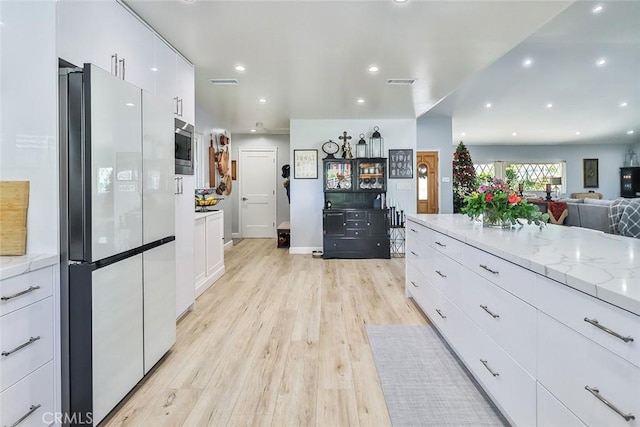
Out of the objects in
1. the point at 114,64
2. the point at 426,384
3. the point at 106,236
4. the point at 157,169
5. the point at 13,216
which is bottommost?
the point at 426,384

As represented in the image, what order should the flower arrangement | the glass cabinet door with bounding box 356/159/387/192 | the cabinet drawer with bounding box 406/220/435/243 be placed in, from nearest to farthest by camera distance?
the flower arrangement → the cabinet drawer with bounding box 406/220/435/243 → the glass cabinet door with bounding box 356/159/387/192

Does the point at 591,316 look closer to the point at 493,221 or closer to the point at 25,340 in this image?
the point at 493,221

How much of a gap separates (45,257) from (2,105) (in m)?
0.71

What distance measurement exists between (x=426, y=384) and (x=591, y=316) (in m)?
1.18

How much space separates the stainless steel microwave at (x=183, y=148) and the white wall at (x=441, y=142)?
19.3ft

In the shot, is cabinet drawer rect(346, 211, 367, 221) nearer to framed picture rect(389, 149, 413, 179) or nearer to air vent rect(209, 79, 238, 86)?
framed picture rect(389, 149, 413, 179)

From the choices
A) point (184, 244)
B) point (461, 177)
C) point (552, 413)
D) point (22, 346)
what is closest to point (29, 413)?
point (22, 346)

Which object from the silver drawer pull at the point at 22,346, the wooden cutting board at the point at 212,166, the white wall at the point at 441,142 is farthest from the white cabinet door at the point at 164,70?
the white wall at the point at 441,142

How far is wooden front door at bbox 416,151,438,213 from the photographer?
792cm

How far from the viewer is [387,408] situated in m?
1.74

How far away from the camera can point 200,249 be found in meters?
3.79

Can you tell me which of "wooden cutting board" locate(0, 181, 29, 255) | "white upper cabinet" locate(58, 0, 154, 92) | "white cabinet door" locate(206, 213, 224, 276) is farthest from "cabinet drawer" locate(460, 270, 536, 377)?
"white cabinet door" locate(206, 213, 224, 276)

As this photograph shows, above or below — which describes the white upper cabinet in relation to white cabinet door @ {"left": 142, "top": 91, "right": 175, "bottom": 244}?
above

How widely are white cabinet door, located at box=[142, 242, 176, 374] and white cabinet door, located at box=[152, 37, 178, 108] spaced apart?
3.71 feet
